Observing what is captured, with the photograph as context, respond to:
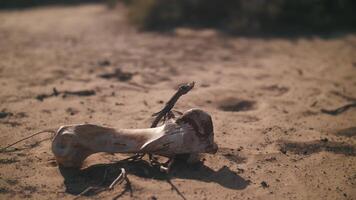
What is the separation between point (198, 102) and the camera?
13.8ft

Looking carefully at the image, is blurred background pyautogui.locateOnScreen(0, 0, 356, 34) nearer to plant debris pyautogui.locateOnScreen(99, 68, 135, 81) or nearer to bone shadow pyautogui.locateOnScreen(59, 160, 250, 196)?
plant debris pyautogui.locateOnScreen(99, 68, 135, 81)

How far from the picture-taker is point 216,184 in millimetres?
2863

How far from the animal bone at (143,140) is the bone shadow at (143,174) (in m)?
0.09

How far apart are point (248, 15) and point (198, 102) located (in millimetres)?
2989

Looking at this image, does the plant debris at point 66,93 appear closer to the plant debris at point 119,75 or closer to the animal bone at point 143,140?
the plant debris at point 119,75

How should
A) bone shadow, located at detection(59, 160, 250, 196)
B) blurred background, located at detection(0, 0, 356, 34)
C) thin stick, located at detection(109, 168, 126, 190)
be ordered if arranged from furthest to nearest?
blurred background, located at detection(0, 0, 356, 34) → bone shadow, located at detection(59, 160, 250, 196) → thin stick, located at detection(109, 168, 126, 190)

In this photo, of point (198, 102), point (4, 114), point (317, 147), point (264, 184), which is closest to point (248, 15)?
point (198, 102)

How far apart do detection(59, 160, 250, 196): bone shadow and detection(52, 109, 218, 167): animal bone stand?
0.31 ft

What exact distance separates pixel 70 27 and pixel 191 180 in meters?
4.96

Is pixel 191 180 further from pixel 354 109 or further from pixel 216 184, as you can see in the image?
pixel 354 109

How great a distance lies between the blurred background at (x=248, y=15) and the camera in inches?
265

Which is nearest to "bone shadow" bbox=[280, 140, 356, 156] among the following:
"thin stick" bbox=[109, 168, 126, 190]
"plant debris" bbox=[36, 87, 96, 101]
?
"thin stick" bbox=[109, 168, 126, 190]

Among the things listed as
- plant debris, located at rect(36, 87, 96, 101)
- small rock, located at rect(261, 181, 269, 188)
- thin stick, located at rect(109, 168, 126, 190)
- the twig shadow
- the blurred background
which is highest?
the blurred background

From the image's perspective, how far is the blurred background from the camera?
6721 millimetres
